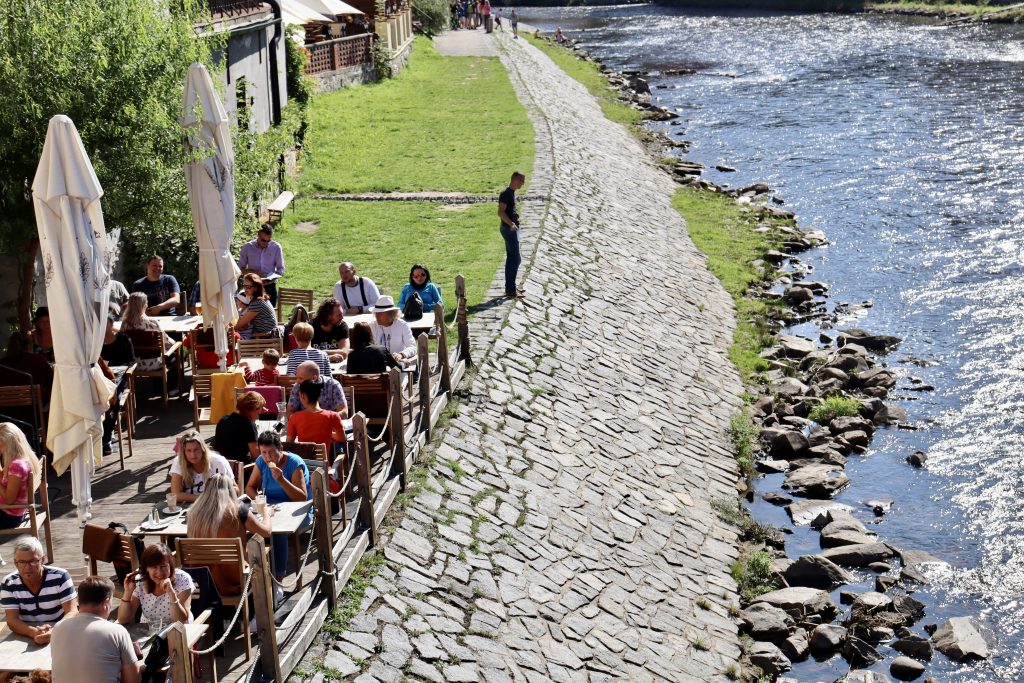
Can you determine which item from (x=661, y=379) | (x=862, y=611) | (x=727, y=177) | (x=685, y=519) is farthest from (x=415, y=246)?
(x=727, y=177)

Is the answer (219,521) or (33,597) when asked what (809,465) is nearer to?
(219,521)

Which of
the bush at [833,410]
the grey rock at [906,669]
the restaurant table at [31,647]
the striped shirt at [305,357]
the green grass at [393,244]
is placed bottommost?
the grey rock at [906,669]

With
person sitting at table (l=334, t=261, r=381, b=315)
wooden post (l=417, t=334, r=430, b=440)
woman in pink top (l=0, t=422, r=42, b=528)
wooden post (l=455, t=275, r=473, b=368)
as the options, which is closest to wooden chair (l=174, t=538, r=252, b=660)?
woman in pink top (l=0, t=422, r=42, b=528)

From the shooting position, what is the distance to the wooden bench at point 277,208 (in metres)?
25.5

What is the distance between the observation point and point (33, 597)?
29.2ft

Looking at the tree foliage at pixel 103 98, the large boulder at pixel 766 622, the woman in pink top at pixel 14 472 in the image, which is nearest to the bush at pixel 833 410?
the large boulder at pixel 766 622

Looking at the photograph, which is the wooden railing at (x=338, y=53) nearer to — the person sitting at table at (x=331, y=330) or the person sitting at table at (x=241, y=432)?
the person sitting at table at (x=331, y=330)

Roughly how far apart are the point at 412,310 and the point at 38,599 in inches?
325

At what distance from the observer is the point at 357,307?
16.7 metres

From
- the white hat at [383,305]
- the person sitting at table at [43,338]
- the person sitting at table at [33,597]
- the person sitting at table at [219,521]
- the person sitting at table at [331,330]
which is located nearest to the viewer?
the person sitting at table at [33,597]

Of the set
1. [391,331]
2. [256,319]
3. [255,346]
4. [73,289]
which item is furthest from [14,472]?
[391,331]

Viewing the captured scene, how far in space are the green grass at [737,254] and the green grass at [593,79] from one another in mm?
12444

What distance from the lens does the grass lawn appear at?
22.6 m

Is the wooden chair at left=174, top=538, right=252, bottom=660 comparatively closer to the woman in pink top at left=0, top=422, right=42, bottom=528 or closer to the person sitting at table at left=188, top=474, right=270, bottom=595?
the person sitting at table at left=188, top=474, right=270, bottom=595
